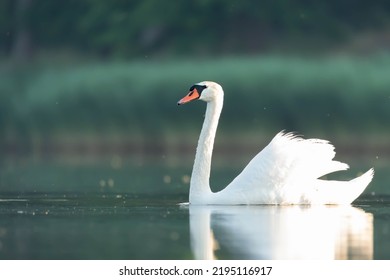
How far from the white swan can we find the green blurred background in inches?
95.2

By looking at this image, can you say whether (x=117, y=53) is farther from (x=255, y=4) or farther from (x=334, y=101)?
(x=334, y=101)

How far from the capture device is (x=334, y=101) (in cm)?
2688

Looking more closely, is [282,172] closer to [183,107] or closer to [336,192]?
[336,192]

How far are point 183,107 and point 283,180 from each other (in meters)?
12.9

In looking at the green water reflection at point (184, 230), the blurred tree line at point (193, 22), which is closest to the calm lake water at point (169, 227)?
the green water reflection at point (184, 230)

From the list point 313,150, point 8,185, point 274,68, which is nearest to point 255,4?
point 274,68

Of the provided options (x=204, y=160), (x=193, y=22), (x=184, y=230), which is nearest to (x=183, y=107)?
(x=193, y=22)

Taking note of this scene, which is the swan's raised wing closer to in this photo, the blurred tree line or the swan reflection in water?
the swan reflection in water

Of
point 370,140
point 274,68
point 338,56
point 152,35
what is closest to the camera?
point 370,140

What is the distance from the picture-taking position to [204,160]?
48.2 feet

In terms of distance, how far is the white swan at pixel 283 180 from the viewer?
46.3ft

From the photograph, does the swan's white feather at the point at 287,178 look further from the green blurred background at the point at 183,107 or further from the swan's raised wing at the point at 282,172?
the green blurred background at the point at 183,107

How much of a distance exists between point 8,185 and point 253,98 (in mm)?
9956

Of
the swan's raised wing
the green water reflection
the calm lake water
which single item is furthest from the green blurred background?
the green water reflection
